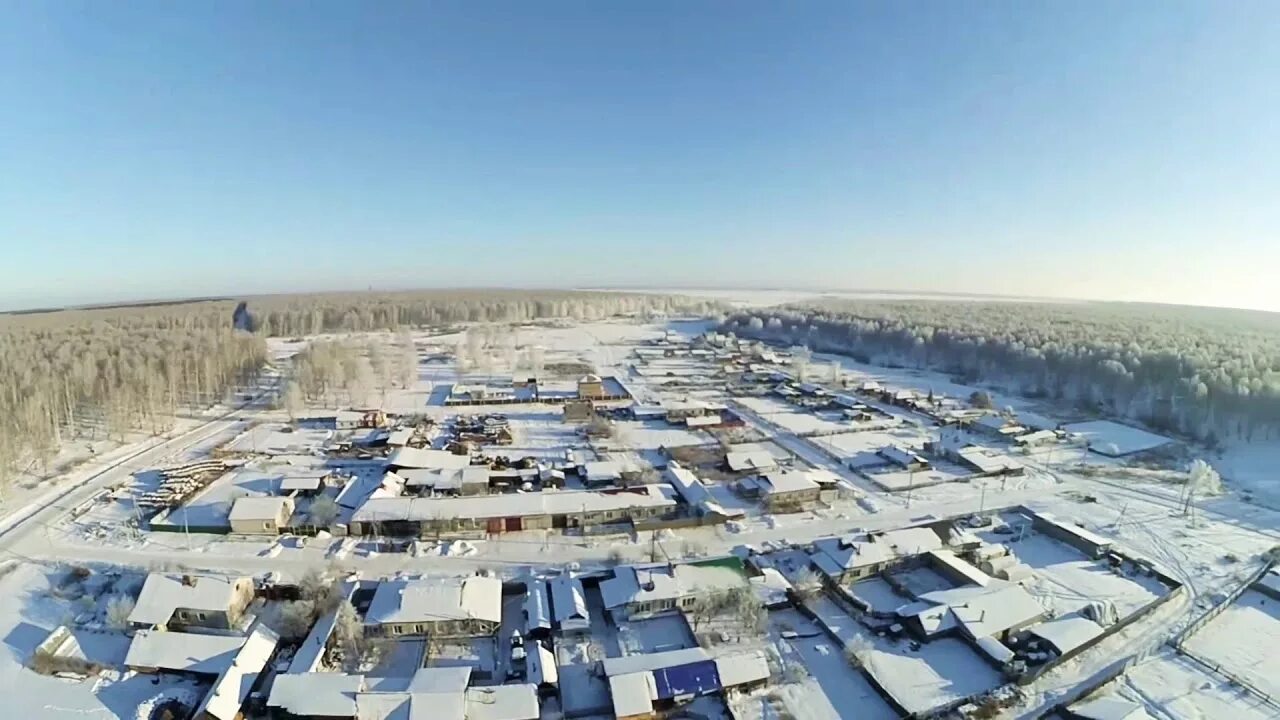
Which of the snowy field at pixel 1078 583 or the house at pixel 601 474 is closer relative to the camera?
the snowy field at pixel 1078 583

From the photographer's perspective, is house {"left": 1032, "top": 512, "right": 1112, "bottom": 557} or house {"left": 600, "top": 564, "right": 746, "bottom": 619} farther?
house {"left": 1032, "top": 512, "right": 1112, "bottom": 557}

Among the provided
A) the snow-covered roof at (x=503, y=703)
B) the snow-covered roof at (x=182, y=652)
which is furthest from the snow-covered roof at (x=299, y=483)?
the snow-covered roof at (x=503, y=703)

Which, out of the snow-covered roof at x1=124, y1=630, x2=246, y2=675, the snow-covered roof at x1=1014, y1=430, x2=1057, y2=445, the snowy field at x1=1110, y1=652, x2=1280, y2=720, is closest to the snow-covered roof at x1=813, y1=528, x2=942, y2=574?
the snowy field at x1=1110, y1=652, x2=1280, y2=720

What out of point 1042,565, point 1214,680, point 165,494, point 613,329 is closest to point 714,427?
point 1042,565

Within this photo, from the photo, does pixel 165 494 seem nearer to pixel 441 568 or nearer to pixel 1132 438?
pixel 441 568

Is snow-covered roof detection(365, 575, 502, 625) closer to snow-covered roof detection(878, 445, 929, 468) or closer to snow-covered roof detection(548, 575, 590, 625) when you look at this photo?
snow-covered roof detection(548, 575, 590, 625)

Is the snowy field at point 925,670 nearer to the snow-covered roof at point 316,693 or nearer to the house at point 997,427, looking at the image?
the snow-covered roof at point 316,693

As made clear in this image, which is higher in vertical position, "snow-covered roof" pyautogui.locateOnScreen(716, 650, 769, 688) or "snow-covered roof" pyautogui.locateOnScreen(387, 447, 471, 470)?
"snow-covered roof" pyautogui.locateOnScreen(387, 447, 471, 470)
